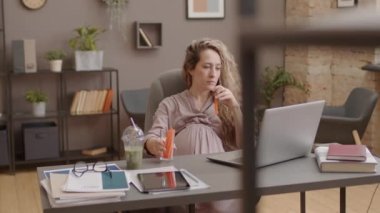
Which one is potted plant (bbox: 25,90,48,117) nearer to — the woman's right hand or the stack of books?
the woman's right hand

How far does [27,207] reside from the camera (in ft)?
13.8

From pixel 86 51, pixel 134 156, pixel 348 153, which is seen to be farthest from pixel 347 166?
pixel 86 51

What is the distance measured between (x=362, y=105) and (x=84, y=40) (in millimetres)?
2610

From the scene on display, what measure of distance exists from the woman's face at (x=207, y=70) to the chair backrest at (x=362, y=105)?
1751 mm

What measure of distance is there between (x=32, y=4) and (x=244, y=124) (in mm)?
5236

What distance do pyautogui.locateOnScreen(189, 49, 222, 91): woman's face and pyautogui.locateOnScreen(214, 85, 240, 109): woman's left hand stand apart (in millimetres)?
46

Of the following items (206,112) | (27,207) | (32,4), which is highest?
(32,4)

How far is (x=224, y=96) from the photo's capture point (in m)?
2.66

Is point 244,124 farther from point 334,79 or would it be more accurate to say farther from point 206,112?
point 334,79

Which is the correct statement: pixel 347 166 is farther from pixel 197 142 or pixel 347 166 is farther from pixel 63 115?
pixel 63 115

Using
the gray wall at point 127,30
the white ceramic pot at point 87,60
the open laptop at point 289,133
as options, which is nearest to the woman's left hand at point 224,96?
the open laptop at point 289,133

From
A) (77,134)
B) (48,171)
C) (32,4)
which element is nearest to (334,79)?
(77,134)

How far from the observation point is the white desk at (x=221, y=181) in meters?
1.86

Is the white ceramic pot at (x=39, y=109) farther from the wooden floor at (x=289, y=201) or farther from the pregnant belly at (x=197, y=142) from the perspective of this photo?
the pregnant belly at (x=197, y=142)
